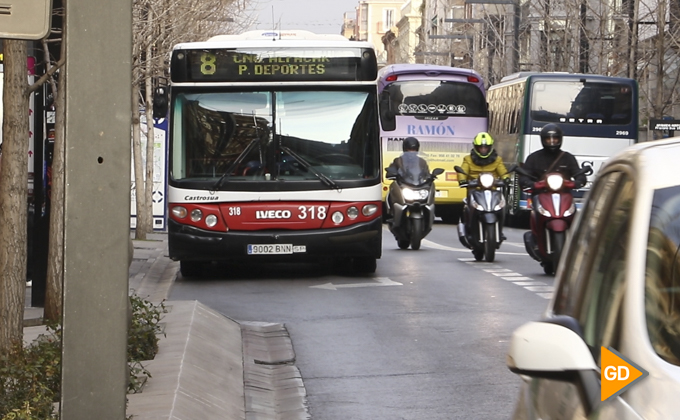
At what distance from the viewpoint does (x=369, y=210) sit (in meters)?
15.1

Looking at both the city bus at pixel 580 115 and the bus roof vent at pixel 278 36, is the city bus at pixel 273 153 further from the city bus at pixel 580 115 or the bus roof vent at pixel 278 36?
the city bus at pixel 580 115

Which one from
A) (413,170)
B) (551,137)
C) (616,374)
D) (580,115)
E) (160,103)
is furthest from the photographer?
(580,115)

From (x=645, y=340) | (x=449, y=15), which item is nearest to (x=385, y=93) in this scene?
(x=645, y=340)

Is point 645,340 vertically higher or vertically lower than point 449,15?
lower

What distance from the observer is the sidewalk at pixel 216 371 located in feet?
23.0

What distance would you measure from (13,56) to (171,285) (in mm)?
6847

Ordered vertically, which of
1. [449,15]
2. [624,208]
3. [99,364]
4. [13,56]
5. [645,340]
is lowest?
[99,364]

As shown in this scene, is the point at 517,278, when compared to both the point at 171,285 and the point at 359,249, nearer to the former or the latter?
the point at 359,249

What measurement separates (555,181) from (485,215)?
2.17 metres

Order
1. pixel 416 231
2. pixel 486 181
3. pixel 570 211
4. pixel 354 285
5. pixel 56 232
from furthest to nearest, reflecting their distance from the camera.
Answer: pixel 416 231, pixel 486 181, pixel 570 211, pixel 354 285, pixel 56 232

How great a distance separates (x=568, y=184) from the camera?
15.1 metres

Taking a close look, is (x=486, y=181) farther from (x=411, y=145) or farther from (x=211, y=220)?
(x=211, y=220)

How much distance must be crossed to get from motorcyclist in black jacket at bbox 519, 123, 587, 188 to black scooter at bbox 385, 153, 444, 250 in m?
3.92

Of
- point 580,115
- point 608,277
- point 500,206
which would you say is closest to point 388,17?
point 580,115
